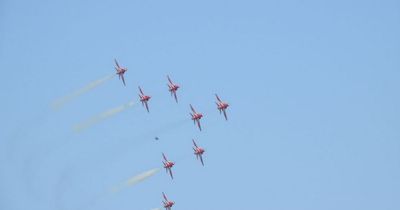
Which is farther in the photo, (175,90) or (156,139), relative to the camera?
(175,90)

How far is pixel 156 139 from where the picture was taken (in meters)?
173

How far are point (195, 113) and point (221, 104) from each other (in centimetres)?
619

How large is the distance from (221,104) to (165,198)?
78.3 ft

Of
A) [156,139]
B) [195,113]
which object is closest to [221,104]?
[195,113]

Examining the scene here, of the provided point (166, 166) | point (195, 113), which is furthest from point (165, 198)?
point (195, 113)

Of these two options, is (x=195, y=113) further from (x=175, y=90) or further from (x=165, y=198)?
(x=165, y=198)

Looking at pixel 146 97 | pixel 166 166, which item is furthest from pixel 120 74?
pixel 166 166

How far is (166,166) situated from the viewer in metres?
191

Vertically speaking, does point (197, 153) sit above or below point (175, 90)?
below

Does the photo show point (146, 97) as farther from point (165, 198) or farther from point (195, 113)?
point (165, 198)

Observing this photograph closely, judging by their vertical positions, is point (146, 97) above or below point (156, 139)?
above

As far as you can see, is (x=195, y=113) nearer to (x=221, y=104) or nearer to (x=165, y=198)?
(x=221, y=104)

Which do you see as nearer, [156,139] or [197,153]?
[156,139]

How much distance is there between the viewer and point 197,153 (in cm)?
18938
